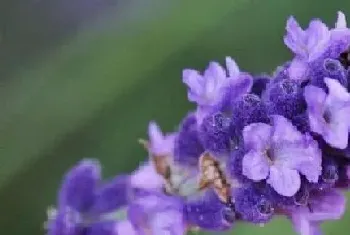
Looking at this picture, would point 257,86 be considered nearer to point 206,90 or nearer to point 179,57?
point 206,90

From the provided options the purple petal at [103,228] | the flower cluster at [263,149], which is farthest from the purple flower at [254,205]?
the purple petal at [103,228]

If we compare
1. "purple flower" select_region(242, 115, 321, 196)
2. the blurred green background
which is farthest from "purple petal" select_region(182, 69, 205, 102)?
the blurred green background

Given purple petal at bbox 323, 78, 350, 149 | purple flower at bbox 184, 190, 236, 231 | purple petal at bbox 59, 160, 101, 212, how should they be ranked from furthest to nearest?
purple petal at bbox 59, 160, 101, 212 → purple flower at bbox 184, 190, 236, 231 → purple petal at bbox 323, 78, 350, 149

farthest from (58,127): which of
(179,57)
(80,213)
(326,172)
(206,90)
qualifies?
(326,172)

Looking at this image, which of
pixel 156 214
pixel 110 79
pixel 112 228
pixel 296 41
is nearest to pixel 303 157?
pixel 296 41

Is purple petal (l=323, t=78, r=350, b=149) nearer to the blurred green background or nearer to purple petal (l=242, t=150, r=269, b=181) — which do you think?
purple petal (l=242, t=150, r=269, b=181)

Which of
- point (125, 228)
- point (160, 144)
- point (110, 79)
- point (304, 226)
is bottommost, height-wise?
point (304, 226)

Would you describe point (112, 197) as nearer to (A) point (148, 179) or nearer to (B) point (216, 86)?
(A) point (148, 179)

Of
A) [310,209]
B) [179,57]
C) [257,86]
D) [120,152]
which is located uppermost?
[179,57]
